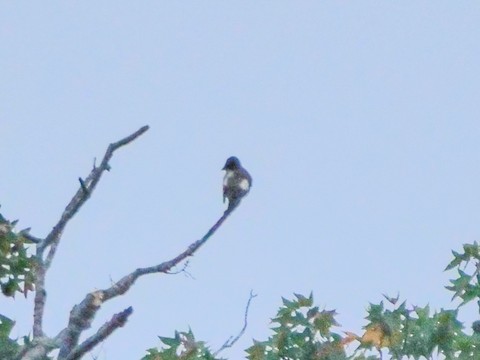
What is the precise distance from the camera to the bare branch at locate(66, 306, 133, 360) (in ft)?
22.9

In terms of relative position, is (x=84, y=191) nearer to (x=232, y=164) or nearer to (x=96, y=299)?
(x=96, y=299)

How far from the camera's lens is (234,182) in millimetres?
13672

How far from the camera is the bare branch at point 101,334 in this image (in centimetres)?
698

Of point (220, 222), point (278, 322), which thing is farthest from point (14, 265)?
point (220, 222)

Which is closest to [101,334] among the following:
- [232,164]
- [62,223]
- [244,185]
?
[62,223]

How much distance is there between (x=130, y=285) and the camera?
10.2 meters

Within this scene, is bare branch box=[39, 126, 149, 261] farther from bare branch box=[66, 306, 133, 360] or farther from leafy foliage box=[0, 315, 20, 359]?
leafy foliage box=[0, 315, 20, 359]

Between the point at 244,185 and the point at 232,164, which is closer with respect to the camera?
the point at 244,185

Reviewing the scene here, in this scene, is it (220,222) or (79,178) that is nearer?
(79,178)

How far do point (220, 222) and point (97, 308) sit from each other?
3112 mm

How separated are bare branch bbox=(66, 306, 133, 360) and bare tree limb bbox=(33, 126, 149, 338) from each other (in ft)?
4.77

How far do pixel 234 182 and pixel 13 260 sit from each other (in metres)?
5.60

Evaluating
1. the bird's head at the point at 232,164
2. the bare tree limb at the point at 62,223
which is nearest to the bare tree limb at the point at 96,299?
the bare tree limb at the point at 62,223

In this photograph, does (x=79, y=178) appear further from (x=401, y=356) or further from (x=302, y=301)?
(x=401, y=356)
